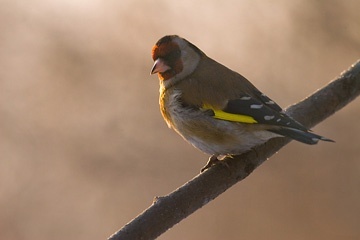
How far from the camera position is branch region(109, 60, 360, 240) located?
3.93 ft

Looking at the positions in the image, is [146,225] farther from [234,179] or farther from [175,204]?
[234,179]

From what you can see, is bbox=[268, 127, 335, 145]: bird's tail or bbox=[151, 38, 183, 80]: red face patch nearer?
bbox=[268, 127, 335, 145]: bird's tail

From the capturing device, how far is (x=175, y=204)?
1.25 m

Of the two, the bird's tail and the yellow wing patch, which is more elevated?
the yellow wing patch

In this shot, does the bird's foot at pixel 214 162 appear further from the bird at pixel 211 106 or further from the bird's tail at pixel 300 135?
the bird's tail at pixel 300 135

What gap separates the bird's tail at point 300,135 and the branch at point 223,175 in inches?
3.9

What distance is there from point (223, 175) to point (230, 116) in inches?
5.1

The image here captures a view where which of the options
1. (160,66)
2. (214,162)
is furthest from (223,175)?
(160,66)

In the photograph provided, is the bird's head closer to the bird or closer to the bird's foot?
the bird

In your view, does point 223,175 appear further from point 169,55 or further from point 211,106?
point 169,55

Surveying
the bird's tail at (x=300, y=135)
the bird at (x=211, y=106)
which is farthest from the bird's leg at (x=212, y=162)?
the bird's tail at (x=300, y=135)

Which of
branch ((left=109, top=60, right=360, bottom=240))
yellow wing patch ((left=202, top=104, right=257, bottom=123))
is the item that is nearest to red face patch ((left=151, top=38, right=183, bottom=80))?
yellow wing patch ((left=202, top=104, right=257, bottom=123))

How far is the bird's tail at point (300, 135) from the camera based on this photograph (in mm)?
1289

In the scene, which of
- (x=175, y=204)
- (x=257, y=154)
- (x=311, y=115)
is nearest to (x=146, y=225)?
(x=175, y=204)
